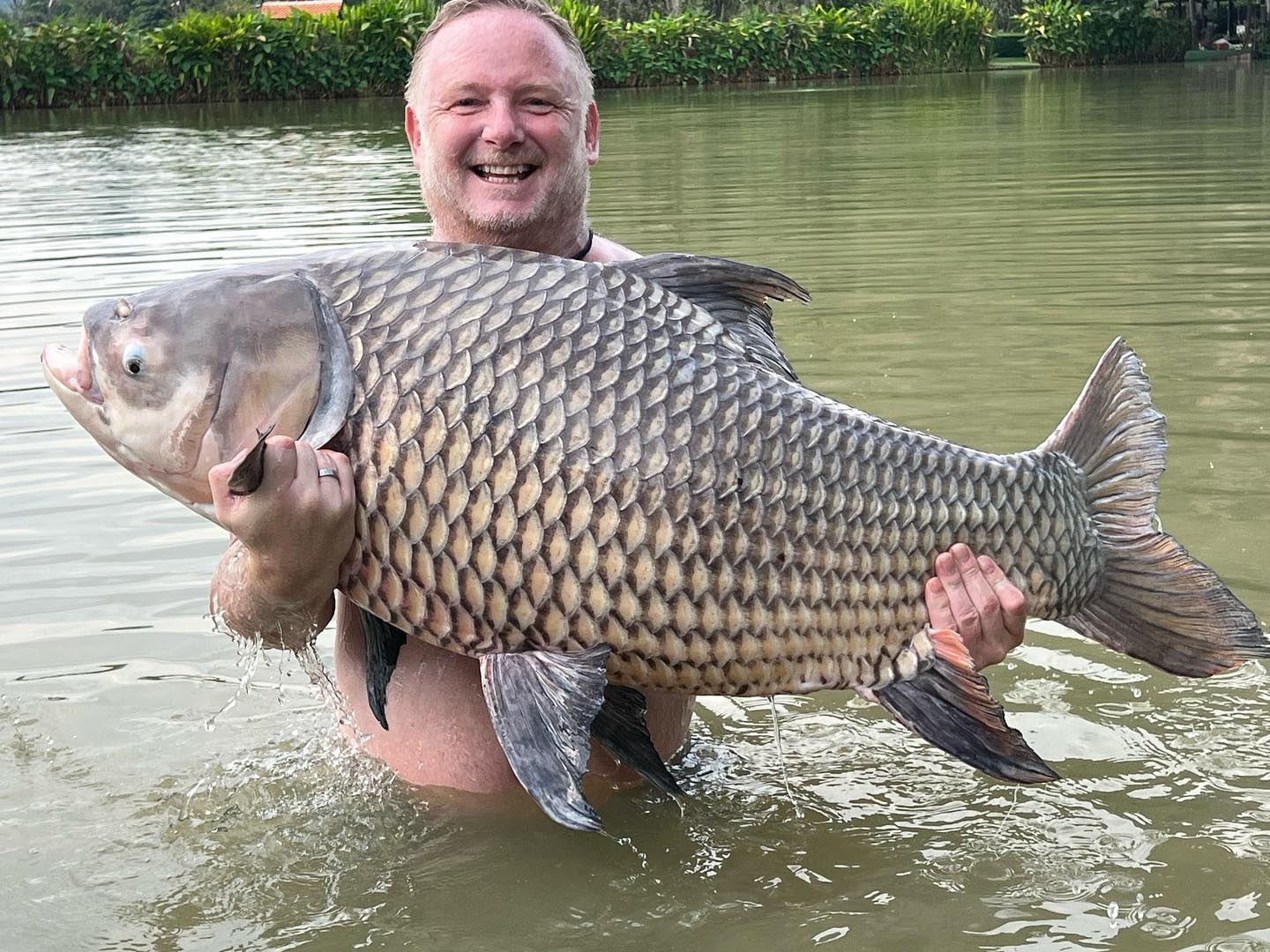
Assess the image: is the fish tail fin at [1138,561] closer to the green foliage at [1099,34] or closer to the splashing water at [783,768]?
the splashing water at [783,768]

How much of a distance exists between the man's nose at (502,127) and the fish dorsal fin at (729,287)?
549 millimetres

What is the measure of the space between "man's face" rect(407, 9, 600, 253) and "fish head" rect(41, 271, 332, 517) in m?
0.78

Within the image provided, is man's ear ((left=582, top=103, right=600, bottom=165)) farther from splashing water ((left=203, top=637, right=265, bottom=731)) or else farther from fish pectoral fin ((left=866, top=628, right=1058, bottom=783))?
fish pectoral fin ((left=866, top=628, right=1058, bottom=783))

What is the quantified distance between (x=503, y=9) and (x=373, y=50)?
94.5 ft

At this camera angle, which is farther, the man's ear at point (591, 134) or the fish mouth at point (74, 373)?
the man's ear at point (591, 134)

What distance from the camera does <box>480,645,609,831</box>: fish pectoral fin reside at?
2480mm

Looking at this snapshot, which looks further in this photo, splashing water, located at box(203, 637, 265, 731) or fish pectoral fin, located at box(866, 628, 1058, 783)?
splashing water, located at box(203, 637, 265, 731)

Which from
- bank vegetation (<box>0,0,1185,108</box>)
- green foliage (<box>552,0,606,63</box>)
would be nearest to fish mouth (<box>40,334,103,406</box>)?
bank vegetation (<box>0,0,1185,108</box>)

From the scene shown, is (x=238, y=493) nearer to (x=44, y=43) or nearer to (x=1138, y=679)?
(x=1138, y=679)

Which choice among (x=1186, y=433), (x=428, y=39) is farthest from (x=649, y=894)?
(x=1186, y=433)

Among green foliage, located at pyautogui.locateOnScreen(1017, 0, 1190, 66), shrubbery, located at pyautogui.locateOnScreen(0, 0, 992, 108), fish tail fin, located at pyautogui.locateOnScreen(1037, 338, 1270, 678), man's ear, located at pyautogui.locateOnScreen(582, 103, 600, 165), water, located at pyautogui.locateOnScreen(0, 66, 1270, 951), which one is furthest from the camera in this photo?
green foliage, located at pyautogui.locateOnScreen(1017, 0, 1190, 66)

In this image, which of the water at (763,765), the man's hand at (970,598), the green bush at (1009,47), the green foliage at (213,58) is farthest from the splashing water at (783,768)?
the green bush at (1009,47)

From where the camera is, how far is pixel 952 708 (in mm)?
2641

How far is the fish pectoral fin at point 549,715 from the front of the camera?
2480 mm
